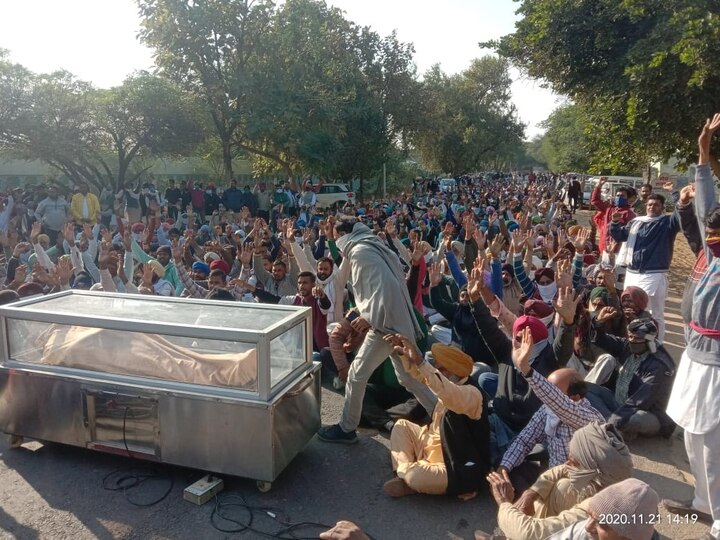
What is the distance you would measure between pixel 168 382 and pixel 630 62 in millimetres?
10920

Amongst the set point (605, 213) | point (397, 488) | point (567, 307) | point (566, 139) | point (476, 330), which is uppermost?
point (566, 139)

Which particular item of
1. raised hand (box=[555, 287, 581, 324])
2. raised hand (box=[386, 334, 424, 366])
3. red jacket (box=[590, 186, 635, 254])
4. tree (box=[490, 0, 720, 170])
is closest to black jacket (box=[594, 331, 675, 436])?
raised hand (box=[555, 287, 581, 324])

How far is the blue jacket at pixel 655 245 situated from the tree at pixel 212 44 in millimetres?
16266

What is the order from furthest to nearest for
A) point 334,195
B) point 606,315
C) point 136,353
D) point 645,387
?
point 334,195 < point 606,315 < point 645,387 < point 136,353

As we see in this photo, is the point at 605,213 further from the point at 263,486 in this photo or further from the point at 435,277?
the point at 263,486

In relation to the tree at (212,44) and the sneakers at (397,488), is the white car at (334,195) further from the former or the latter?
the sneakers at (397,488)

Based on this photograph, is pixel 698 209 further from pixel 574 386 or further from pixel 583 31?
pixel 583 31

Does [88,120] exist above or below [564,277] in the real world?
above

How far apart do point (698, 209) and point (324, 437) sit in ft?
10.5

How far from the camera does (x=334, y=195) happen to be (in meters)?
24.7

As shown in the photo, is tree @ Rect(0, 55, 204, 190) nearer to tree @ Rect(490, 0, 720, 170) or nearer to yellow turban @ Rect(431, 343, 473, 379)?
tree @ Rect(490, 0, 720, 170)

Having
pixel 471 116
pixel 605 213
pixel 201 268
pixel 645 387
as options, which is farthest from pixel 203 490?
pixel 471 116

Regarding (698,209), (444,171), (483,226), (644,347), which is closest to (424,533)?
(644,347)

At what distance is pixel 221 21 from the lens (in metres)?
19.2
